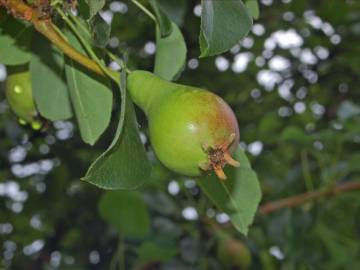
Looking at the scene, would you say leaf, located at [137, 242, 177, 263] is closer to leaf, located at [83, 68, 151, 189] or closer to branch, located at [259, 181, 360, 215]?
branch, located at [259, 181, 360, 215]

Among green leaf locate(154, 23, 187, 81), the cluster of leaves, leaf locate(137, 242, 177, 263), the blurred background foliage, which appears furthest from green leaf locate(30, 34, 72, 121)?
leaf locate(137, 242, 177, 263)

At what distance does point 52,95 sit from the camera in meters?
1.13

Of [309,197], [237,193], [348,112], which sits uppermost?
[237,193]

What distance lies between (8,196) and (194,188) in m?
0.76

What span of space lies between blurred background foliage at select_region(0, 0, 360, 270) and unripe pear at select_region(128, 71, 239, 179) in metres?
0.84

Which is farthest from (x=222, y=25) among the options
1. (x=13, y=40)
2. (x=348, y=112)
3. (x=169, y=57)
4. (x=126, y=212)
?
(x=348, y=112)

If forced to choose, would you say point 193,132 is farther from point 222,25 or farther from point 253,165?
point 253,165

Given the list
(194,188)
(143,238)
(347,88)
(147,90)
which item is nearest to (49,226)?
(194,188)

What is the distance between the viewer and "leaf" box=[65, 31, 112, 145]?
101cm

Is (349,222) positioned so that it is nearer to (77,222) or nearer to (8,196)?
(77,222)

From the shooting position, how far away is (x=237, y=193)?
1145 millimetres

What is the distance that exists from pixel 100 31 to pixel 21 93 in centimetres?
26

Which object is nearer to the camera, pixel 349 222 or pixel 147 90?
pixel 147 90

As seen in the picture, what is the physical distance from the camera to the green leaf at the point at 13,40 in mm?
1052
